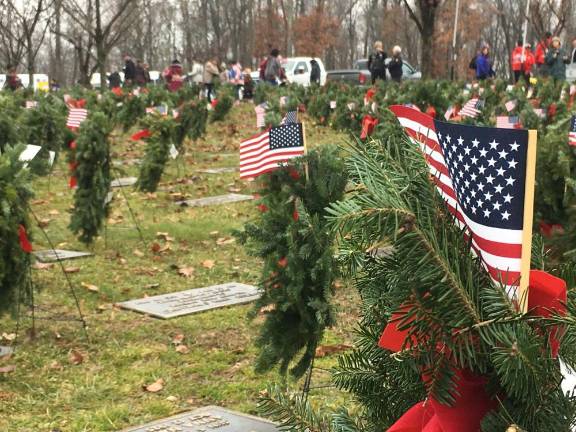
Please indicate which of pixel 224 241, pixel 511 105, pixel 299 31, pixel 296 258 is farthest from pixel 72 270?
pixel 299 31

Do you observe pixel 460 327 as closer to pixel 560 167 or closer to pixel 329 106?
pixel 560 167

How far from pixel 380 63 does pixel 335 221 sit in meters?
27.2

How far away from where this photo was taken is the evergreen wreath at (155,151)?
39.3 ft

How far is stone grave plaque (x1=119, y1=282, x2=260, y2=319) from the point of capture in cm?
689

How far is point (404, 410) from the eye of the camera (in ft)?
5.75

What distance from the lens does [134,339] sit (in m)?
6.19

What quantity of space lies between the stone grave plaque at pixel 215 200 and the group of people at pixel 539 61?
12.5 meters

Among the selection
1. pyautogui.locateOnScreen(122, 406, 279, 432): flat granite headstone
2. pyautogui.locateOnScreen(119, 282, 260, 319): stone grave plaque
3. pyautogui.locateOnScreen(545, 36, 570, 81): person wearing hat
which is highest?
pyautogui.locateOnScreen(545, 36, 570, 81): person wearing hat

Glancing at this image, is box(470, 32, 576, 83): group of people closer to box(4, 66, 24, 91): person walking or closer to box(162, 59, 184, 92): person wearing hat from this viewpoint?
box(162, 59, 184, 92): person wearing hat

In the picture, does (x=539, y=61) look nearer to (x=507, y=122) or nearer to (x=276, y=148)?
(x=507, y=122)

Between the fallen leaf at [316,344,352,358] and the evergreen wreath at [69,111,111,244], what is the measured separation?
3576 mm

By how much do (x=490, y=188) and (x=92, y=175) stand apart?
7.63 meters

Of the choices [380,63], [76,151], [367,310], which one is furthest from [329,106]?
[367,310]

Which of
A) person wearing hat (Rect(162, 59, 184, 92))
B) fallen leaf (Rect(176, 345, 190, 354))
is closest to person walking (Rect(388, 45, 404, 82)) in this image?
person wearing hat (Rect(162, 59, 184, 92))
